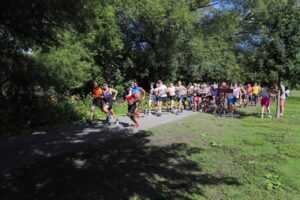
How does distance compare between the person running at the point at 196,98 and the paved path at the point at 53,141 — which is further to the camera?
the person running at the point at 196,98

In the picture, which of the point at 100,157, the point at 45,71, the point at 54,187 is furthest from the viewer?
the point at 45,71

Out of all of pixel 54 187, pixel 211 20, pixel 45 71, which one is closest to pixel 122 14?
pixel 211 20

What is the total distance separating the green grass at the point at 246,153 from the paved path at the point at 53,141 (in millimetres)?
1579

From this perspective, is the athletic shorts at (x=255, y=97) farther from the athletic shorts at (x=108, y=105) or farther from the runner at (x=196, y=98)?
the athletic shorts at (x=108, y=105)

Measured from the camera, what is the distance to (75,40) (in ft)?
67.9

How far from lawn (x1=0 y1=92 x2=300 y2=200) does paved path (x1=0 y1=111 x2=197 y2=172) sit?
424 mm

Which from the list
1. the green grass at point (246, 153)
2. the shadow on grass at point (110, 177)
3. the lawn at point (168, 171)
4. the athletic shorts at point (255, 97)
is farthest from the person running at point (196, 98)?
the shadow on grass at point (110, 177)

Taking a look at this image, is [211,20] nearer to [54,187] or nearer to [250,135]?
[250,135]

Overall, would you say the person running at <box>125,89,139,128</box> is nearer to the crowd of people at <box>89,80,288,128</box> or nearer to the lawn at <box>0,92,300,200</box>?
the crowd of people at <box>89,80,288,128</box>

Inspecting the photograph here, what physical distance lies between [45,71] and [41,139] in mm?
4035

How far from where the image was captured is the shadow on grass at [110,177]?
5.57 meters

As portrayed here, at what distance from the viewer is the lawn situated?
5.68 metres

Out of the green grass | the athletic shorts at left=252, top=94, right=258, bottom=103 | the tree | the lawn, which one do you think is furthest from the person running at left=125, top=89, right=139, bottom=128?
the athletic shorts at left=252, top=94, right=258, bottom=103

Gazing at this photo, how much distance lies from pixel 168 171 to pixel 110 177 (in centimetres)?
126
